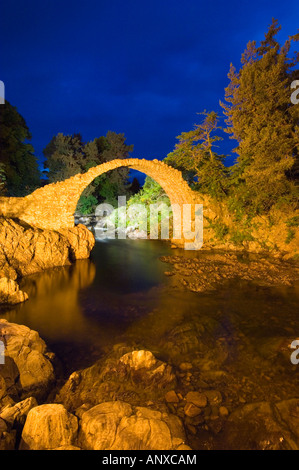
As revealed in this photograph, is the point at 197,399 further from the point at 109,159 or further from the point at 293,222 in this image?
the point at 109,159

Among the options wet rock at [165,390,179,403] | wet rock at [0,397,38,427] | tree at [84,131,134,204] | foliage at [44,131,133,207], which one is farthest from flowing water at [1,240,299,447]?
tree at [84,131,134,204]

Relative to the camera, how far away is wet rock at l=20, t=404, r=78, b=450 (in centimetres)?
205

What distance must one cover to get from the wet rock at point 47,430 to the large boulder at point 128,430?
0.46ft

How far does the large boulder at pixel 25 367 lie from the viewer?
2.88 meters

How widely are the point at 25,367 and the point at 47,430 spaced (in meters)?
1.29

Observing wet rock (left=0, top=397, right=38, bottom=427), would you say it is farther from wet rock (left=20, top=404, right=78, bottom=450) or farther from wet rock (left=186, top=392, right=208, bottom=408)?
wet rock (left=186, top=392, right=208, bottom=408)

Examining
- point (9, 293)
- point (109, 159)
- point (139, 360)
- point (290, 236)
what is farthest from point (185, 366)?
point (109, 159)

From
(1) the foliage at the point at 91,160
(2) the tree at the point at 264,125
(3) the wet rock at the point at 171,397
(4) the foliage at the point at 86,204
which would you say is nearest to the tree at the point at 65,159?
(1) the foliage at the point at 91,160

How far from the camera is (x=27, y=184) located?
1541 centimetres

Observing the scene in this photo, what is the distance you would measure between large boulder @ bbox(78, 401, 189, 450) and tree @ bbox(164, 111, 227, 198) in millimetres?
11576

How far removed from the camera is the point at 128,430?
2.17 metres

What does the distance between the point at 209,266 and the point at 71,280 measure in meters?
5.13

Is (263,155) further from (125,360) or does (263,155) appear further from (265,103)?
(125,360)
